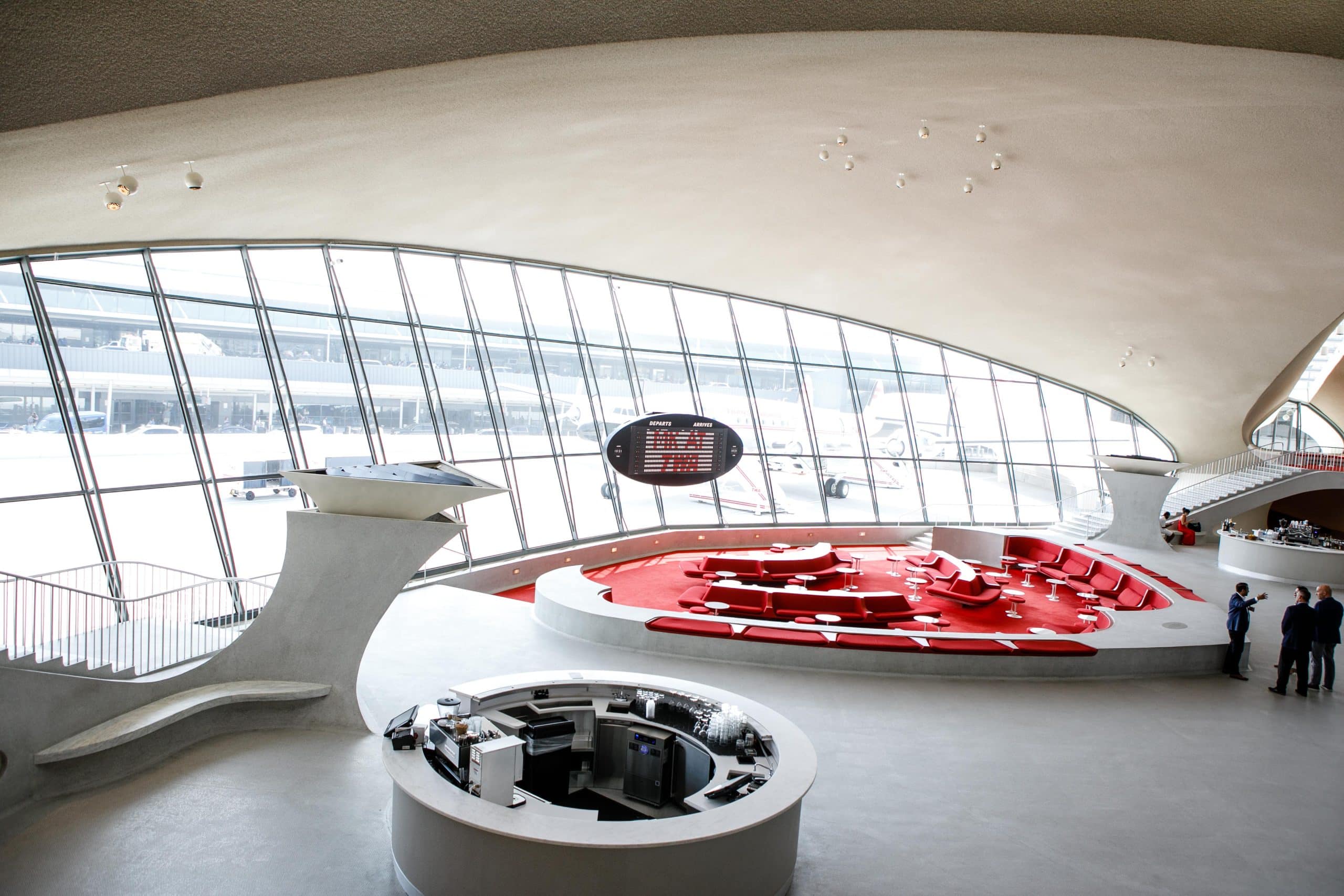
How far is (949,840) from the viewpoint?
274 inches

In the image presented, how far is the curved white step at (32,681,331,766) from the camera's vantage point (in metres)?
7.12

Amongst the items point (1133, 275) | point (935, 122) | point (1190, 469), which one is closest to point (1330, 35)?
point (935, 122)

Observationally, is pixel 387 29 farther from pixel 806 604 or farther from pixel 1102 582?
pixel 1102 582

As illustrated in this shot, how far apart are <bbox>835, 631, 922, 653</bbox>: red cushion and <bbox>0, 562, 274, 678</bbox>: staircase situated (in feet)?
25.8

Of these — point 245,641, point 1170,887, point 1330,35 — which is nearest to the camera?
point 1330,35

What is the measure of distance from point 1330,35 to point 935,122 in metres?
5.25

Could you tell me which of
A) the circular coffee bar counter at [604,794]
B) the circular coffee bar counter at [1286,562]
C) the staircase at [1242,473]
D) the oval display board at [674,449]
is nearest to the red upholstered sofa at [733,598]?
the oval display board at [674,449]

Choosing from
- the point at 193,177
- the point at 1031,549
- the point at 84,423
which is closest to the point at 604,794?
the point at 193,177

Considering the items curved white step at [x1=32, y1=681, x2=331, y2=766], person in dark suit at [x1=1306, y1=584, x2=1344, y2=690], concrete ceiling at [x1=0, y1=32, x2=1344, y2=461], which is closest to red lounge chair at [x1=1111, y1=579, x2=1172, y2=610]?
person in dark suit at [x1=1306, y1=584, x2=1344, y2=690]

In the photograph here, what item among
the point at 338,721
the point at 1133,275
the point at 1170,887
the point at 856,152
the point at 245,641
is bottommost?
the point at 1170,887

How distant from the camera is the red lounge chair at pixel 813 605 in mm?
14547

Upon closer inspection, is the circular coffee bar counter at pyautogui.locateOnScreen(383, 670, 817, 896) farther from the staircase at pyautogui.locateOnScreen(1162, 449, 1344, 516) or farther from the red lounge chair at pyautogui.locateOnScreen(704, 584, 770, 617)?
the staircase at pyautogui.locateOnScreen(1162, 449, 1344, 516)

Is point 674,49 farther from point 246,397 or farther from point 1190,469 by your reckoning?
point 1190,469

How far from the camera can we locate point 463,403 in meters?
16.9
